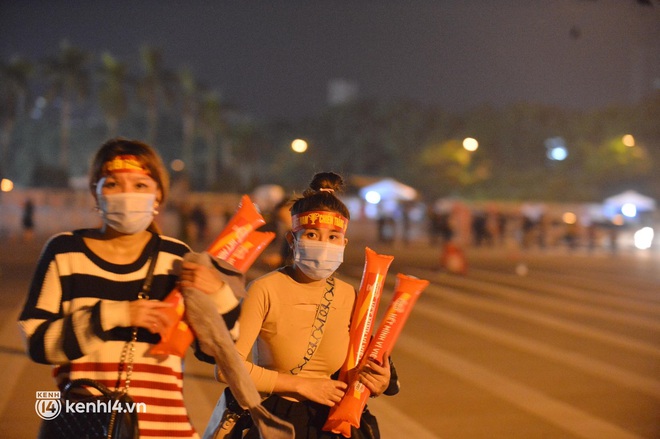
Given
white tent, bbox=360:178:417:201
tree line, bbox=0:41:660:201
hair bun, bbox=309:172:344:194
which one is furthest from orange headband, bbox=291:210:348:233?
tree line, bbox=0:41:660:201

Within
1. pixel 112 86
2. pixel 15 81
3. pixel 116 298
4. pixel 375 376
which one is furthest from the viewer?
pixel 112 86

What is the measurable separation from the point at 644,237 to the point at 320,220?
3579 cm

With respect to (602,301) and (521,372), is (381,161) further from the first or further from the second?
(521,372)

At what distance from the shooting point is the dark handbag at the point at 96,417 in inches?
87.3

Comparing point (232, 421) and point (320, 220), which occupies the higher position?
point (320, 220)

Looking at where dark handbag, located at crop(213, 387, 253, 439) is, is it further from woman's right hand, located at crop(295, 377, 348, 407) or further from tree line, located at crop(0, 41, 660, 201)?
tree line, located at crop(0, 41, 660, 201)

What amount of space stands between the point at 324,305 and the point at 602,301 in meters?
12.8

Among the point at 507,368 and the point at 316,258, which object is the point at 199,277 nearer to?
the point at 316,258

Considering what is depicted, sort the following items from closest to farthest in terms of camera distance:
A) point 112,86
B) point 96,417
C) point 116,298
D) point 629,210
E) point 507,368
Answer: point 96,417, point 116,298, point 507,368, point 629,210, point 112,86

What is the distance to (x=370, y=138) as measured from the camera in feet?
290

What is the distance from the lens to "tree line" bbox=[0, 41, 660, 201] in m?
64.6

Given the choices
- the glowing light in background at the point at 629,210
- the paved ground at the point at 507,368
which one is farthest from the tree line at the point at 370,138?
the paved ground at the point at 507,368

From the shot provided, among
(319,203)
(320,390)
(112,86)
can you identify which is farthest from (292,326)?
(112,86)

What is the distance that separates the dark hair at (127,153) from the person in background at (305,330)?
0.63m
